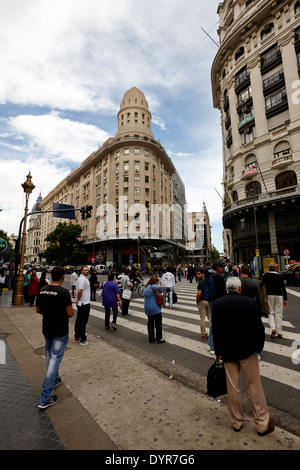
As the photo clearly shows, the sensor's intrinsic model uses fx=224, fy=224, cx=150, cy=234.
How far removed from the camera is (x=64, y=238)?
172ft

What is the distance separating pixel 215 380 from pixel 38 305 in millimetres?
2583

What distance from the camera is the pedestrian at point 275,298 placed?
5.59 meters

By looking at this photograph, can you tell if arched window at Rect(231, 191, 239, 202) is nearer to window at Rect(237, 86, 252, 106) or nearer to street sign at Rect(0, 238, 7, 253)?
window at Rect(237, 86, 252, 106)

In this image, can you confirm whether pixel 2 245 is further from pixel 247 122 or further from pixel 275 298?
pixel 247 122

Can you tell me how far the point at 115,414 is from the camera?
2.74m

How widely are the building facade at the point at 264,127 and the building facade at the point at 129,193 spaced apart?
740 inches

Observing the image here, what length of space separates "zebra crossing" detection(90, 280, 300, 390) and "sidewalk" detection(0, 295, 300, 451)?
1.42 metres

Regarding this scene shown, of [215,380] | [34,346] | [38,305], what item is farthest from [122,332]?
[215,380]

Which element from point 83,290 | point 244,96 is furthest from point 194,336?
point 244,96

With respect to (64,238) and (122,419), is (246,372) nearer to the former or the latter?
(122,419)

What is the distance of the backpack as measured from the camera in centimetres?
Answer: 528

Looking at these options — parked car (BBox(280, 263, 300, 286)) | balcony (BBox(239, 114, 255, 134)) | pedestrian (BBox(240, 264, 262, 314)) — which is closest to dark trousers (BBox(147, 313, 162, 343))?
pedestrian (BBox(240, 264, 262, 314))

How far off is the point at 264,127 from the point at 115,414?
105ft

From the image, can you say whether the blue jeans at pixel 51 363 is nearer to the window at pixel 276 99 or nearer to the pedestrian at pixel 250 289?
the pedestrian at pixel 250 289
